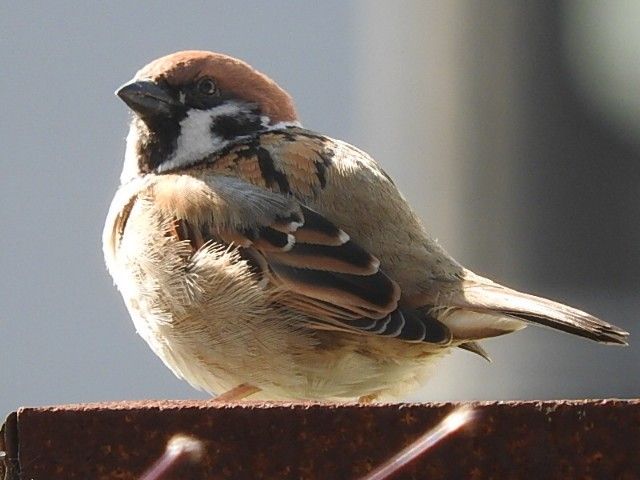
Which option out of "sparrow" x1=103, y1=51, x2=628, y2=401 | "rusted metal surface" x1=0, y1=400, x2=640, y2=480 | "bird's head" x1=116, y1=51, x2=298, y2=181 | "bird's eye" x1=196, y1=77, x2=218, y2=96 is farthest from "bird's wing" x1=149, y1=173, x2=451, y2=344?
"rusted metal surface" x1=0, y1=400, x2=640, y2=480

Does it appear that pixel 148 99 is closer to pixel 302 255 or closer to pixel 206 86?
pixel 206 86

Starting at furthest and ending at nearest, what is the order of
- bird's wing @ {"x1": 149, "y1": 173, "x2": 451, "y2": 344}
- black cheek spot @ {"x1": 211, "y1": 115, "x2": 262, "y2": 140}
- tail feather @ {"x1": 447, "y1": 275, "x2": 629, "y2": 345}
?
1. black cheek spot @ {"x1": 211, "y1": 115, "x2": 262, "y2": 140}
2. bird's wing @ {"x1": 149, "y1": 173, "x2": 451, "y2": 344}
3. tail feather @ {"x1": 447, "y1": 275, "x2": 629, "y2": 345}

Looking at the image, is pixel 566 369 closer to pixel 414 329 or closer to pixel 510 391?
pixel 510 391

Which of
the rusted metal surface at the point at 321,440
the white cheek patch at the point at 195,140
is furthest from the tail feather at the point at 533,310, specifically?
the rusted metal surface at the point at 321,440

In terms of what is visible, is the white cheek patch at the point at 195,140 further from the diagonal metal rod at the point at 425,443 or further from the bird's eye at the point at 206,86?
the diagonal metal rod at the point at 425,443

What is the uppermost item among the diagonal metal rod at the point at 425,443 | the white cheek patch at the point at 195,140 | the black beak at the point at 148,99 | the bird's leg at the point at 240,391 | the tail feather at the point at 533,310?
the diagonal metal rod at the point at 425,443

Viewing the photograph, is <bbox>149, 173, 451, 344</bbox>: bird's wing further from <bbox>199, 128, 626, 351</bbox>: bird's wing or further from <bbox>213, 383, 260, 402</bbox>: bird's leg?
<bbox>213, 383, 260, 402</bbox>: bird's leg

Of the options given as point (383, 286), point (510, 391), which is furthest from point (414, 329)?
point (510, 391)
